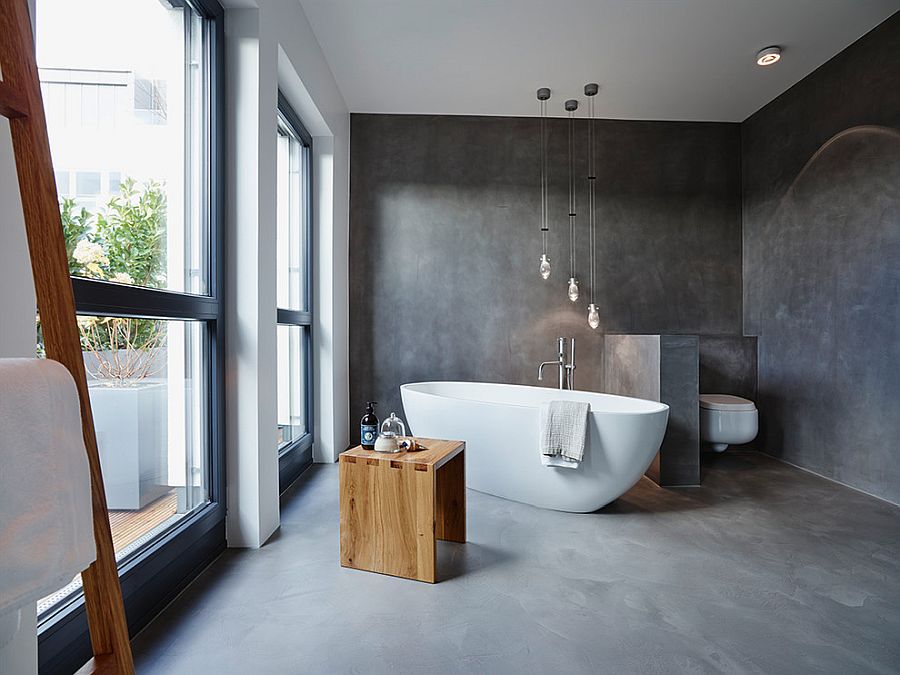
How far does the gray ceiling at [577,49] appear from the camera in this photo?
320 centimetres

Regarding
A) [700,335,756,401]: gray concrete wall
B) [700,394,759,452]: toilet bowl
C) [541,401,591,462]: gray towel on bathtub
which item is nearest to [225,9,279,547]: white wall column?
[541,401,591,462]: gray towel on bathtub

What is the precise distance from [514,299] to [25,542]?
422 cm

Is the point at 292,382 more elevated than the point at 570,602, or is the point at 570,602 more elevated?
the point at 292,382

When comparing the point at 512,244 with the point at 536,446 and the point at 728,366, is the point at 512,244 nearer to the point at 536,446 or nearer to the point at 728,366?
the point at 728,366

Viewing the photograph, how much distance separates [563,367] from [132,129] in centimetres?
347

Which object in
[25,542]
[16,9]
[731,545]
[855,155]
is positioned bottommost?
[731,545]

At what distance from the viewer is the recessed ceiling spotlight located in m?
3.61

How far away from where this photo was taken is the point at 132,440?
1.85 metres

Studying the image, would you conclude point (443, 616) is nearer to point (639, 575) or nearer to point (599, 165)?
point (639, 575)

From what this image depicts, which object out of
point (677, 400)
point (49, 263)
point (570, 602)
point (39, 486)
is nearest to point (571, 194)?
point (677, 400)

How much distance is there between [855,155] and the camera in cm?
355

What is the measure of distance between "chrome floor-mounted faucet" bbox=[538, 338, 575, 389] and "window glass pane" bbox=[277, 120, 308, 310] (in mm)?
1937

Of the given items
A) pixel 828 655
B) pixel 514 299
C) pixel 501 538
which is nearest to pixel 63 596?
pixel 501 538

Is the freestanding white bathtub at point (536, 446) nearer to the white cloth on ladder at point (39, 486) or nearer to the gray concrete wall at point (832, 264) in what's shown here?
the gray concrete wall at point (832, 264)
